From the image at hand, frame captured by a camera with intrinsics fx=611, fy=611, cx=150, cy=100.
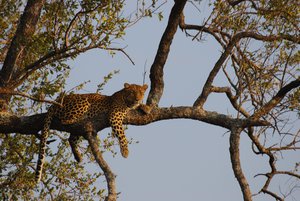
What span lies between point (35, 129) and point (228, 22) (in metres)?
3.78

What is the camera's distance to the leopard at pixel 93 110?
31.1ft

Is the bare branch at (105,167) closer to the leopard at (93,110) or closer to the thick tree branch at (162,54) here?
the leopard at (93,110)

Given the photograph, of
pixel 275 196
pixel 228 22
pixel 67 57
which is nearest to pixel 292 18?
pixel 228 22

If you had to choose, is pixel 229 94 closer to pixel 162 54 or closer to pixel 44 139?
pixel 162 54

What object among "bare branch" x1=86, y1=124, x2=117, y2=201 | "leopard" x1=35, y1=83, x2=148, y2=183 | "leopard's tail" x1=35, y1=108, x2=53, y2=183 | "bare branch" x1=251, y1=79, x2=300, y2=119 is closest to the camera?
"bare branch" x1=86, y1=124, x2=117, y2=201

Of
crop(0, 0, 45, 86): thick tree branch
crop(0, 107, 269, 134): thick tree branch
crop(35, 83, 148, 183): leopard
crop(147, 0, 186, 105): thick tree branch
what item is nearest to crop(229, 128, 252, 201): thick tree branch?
crop(0, 107, 269, 134): thick tree branch

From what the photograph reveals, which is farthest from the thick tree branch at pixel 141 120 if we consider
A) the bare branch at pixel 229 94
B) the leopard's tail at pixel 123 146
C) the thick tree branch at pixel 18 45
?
the thick tree branch at pixel 18 45

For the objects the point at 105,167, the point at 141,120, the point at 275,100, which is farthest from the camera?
the point at 141,120

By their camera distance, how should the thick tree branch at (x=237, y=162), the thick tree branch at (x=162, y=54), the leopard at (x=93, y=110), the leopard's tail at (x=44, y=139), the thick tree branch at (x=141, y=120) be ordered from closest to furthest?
the thick tree branch at (x=237, y=162), the thick tree branch at (x=141, y=120), the leopard at (x=93, y=110), the leopard's tail at (x=44, y=139), the thick tree branch at (x=162, y=54)

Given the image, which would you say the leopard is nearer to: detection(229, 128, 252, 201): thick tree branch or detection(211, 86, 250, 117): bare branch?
detection(211, 86, 250, 117): bare branch

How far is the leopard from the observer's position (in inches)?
373

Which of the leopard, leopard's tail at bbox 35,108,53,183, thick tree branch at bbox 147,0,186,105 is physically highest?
thick tree branch at bbox 147,0,186,105

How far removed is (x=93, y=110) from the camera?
970cm

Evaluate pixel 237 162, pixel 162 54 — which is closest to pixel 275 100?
pixel 237 162
